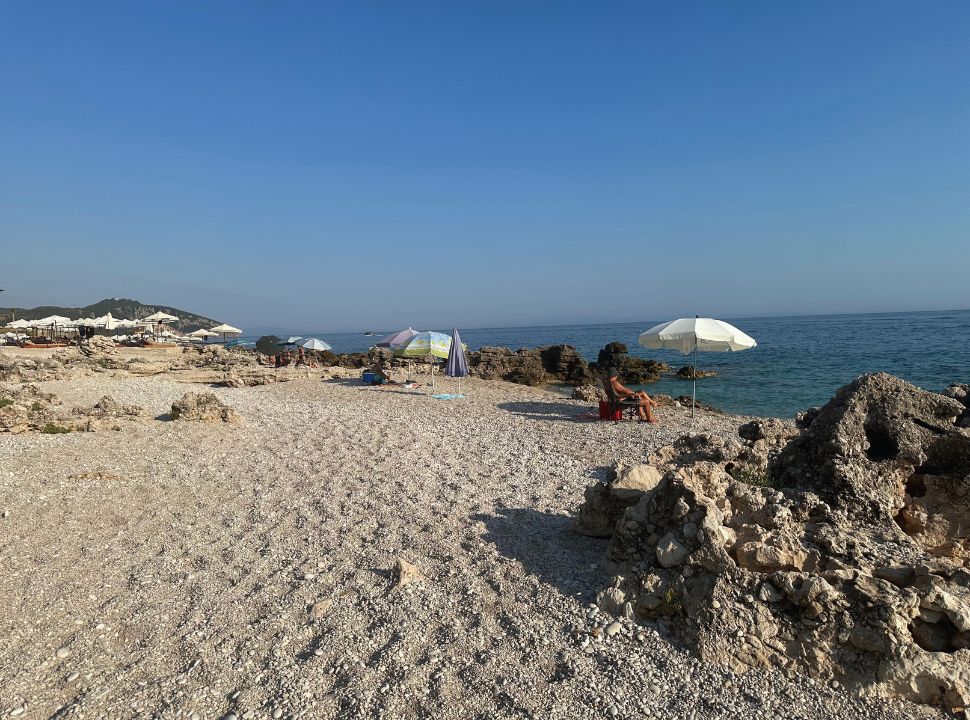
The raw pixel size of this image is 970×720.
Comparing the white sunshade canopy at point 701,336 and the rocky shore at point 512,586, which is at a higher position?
the white sunshade canopy at point 701,336

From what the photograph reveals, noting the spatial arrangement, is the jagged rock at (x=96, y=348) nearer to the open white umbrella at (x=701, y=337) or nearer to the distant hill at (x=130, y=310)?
the open white umbrella at (x=701, y=337)

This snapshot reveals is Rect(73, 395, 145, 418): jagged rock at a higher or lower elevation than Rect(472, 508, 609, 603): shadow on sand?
higher

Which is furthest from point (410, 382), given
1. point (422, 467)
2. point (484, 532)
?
point (484, 532)

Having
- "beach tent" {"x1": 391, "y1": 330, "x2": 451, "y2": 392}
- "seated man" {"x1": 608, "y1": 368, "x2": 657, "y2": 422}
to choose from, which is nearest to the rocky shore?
"seated man" {"x1": 608, "y1": 368, "x2": 657, "y2": 422}

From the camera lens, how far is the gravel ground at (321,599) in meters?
3.18

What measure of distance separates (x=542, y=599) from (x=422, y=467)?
475 cm

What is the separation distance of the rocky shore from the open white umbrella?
21.1 ft

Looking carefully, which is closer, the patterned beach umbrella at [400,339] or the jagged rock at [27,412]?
the jagged rock at [27,412]

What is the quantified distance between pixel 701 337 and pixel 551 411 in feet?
15.5

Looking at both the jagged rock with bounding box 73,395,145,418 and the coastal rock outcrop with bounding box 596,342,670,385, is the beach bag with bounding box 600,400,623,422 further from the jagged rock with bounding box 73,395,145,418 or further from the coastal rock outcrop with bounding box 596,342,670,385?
the coastal rock outcrop with bounding box 596,342,670,385

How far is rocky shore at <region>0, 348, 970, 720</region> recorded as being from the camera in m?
3.18

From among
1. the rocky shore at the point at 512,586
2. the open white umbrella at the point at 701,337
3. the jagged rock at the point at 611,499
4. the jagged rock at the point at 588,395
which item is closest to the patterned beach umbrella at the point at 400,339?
the jagged rock at the point at 588,395

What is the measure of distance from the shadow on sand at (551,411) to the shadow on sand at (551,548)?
24.1 ft

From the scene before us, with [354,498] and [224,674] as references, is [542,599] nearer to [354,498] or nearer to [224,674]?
[224,674]
